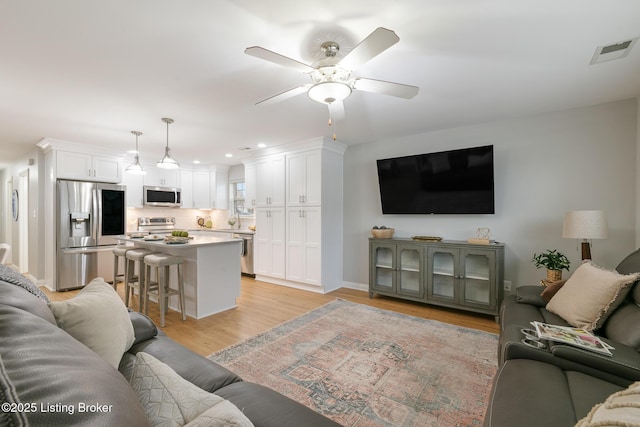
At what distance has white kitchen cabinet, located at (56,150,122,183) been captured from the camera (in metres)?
4.53

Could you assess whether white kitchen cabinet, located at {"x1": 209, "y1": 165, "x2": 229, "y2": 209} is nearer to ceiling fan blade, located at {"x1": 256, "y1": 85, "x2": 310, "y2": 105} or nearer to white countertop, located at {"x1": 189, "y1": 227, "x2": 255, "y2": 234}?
white countertop, located at {"x1": 189, "y1": 227, "x2": 255, "y2": 234}

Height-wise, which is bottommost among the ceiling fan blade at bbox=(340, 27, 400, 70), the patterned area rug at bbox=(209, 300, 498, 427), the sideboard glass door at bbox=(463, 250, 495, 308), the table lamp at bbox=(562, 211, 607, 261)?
the patterned area rug at bbox=(209, 300, 498, 427)

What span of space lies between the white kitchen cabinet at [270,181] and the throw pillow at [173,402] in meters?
4.19

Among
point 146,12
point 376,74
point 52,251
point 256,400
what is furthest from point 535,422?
point 52,251

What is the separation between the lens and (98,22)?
1757 mm

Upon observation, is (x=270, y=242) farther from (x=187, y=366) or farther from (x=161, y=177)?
(x=187, y=366)

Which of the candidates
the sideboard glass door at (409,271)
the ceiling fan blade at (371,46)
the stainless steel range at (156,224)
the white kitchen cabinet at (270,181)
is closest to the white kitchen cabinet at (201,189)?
the stainless steel range at (156,224)

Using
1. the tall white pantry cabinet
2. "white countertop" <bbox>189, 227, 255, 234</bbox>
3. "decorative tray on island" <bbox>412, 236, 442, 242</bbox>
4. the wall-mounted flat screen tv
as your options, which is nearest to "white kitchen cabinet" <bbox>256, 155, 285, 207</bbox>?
the tall white pantry cabinet

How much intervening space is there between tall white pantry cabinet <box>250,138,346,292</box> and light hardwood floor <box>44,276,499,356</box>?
354 mm

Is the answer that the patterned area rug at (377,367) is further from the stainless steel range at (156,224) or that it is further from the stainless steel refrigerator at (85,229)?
the stainless steel range at (156,224)

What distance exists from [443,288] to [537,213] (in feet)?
4.65

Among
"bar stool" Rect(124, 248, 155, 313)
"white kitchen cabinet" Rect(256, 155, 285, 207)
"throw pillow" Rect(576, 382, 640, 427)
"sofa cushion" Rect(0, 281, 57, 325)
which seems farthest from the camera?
"white kitchen cabinet" Rect(256, 155, 285, 207)

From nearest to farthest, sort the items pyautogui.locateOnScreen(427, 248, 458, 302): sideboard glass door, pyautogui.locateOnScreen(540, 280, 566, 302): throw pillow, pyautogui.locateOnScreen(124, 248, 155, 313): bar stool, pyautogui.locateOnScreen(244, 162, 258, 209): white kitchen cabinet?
1. pyautogui.locateOnScreen(540, 280, 566, 302): throw pillow
2. pyautogui.locateOnScreen(124, 248, 155, 313): bar stool
3. pyautogui.locateOnScreen(427, 248, 458, 302): sideboard glass door
4. pyautogui.locateOnScreen(244, 162, 258, 209): white kitchen cabinet

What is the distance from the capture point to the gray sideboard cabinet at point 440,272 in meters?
3.37
